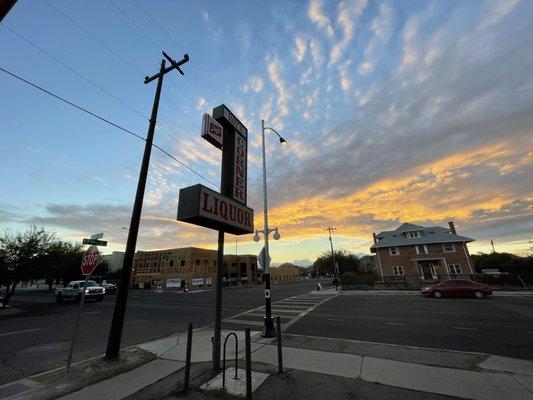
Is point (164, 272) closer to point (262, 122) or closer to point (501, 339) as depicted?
point (262, 122)

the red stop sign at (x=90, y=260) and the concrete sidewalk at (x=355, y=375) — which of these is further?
the red stop sign at (x=90, y=260)

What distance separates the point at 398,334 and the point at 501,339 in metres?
2.97

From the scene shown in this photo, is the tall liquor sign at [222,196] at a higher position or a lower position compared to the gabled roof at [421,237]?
lower

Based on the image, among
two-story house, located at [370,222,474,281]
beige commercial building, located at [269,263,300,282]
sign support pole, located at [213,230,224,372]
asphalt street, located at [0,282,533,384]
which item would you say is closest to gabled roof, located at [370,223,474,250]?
two-story house, located at [370,222,474,281]

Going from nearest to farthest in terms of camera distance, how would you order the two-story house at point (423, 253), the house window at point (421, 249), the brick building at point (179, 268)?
the two-story house at point (423, 253) < the house window at point (421, 249) < the brick building at point (179, 268)

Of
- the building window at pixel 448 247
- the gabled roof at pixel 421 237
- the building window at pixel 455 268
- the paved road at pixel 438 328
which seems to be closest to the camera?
the paved road at pixel 438 328

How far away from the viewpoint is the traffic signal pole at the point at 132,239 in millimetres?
7125

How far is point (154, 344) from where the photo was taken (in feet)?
28.5

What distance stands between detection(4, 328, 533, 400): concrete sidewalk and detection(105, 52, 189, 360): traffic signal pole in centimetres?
118

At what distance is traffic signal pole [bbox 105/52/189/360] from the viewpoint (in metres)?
7.12

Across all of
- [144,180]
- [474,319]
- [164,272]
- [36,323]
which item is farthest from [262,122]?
[164,272]

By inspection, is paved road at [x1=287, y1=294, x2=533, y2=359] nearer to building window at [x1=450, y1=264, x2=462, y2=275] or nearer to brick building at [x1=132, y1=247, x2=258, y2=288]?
building window at [x1=450, y1=264, x2=462, y2=275]

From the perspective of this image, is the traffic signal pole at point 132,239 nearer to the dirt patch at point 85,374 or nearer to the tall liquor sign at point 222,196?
→ the dirt patch at point 85,374

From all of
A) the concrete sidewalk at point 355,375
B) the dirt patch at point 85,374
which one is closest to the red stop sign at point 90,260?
the dirt patch at point 85,374
